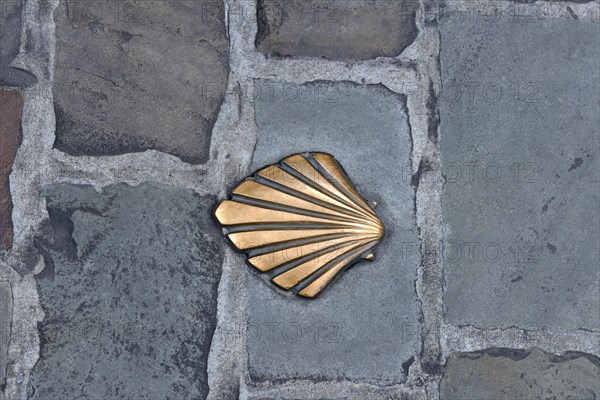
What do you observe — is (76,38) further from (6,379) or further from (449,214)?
(449,214)

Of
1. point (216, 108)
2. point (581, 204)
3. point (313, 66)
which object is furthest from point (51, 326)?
point (581, 204)

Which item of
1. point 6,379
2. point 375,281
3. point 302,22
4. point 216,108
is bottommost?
point 6,379

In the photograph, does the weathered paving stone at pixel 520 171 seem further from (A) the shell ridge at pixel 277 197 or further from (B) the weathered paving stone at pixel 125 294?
(B) the weathered paving stone at pixel 125 294

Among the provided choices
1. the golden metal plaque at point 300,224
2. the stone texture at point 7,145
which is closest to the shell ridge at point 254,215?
the golden metal plaque at point 300,224

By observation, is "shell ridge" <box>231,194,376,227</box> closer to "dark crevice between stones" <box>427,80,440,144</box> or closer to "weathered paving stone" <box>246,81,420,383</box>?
"weathered paving stone" <box>246,81,420,383</box>

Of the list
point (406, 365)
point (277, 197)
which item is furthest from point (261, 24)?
point (406, 365)

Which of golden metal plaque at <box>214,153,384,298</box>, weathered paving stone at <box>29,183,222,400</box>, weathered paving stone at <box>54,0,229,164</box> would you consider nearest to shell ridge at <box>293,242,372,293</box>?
golden metal plaque at <box>214,153,384,298</box>
